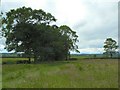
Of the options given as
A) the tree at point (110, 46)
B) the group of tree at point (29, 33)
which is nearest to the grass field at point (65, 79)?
the group of tree at point (29, 33)

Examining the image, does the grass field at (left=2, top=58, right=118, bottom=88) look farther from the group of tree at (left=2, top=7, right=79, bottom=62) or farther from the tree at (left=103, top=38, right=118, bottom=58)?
the tree at (left=103, top=38, right=118, bottom=58)

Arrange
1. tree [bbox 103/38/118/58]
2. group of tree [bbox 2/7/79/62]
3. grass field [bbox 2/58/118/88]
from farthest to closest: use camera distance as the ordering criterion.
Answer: tree [bbox 103/38/118/58], group of tree [bbox 2/7/79/62], grass field [bbox 2/58/118/88]

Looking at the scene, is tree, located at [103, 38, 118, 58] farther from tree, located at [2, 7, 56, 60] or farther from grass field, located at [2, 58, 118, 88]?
grass field, located at [2, 58, 118, 88]

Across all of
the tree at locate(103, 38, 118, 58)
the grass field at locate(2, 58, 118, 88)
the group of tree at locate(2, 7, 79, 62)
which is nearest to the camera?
the grass field at locate(2, 58, 118, 88)

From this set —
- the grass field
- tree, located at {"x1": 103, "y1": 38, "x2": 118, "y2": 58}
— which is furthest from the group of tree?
tree, located at {"x1": 103, "y1": 38, "x2": 118, "y2": 58}

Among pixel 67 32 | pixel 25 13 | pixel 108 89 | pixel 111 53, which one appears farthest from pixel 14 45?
pixel 111 53

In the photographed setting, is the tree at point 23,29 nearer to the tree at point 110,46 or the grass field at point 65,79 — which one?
the grass field at point 65,79

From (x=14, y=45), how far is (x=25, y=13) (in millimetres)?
7552

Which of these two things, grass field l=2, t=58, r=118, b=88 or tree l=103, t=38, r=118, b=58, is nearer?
grass field l=2, t=58, r=118, b=88

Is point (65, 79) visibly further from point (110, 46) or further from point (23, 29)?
point (110, 46)

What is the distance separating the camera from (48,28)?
2489 inches

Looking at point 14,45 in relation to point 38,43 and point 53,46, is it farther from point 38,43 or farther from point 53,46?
point 53,46

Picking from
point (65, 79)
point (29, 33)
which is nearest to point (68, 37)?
point (29, 33)

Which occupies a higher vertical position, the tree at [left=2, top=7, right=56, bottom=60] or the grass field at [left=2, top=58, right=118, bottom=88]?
the tree at [left=2, top=7, right=56, bottom=60]
